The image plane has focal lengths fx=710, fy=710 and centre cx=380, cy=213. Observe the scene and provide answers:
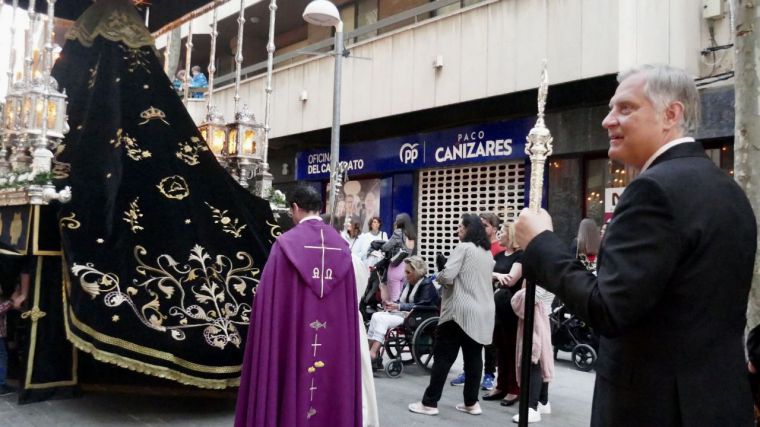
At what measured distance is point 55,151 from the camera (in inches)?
268

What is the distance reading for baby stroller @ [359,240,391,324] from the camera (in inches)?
382

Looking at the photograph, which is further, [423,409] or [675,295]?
[423,409]

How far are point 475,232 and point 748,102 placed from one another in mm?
2787

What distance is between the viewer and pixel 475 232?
22.8 ft

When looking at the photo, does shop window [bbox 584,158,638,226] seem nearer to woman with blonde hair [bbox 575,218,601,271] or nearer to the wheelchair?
woman with blonde hair [bbox 575,218,601,271]

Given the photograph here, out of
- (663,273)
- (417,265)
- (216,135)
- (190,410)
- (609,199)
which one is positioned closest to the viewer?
(663,273)

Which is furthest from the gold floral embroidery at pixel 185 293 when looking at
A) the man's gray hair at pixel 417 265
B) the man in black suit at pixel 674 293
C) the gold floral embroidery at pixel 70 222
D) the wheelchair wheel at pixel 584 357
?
the wheelchair wheel at pixel 584 357

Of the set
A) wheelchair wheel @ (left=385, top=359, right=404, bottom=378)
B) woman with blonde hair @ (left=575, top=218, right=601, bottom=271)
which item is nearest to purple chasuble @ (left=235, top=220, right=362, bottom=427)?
wheelchair wheel @ (left=385, top=359, right=404, bottom=378)

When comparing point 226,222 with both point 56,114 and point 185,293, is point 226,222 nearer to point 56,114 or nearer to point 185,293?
point 185,293

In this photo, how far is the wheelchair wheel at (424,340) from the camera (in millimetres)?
8617

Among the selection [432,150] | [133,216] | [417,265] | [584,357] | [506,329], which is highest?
[432,150]

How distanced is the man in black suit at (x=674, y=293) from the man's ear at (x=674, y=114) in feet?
0.24

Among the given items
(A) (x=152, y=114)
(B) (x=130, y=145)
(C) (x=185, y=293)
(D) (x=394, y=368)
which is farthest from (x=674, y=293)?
(D) (x=394, y=368)

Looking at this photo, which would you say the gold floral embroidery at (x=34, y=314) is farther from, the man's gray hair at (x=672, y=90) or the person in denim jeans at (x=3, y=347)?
the man's gray hair at (x=672, y=90)
